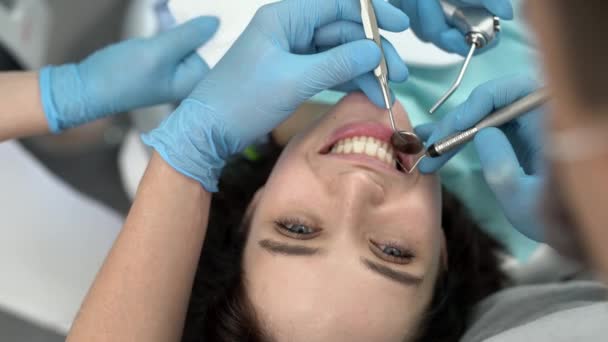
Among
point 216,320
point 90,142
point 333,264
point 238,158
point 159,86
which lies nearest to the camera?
point 333,264

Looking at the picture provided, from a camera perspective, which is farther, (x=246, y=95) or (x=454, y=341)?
(x=454, y=341)

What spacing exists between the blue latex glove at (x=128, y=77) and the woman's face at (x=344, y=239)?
1.19 ft

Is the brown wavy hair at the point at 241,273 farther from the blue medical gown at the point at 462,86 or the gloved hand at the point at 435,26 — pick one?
the gloved hand at the point at 435,26

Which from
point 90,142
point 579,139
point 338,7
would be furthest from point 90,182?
point 579,139

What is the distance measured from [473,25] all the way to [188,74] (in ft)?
1.96

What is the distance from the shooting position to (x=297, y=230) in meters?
1.07

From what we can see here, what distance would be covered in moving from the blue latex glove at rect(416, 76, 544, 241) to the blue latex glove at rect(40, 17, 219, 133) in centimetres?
52

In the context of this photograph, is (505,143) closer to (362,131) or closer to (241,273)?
(362,131)

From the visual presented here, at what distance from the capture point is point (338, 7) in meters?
1.11

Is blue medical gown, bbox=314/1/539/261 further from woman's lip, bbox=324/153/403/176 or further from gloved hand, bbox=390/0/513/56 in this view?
woman's lip, bbox=324/153/403/176

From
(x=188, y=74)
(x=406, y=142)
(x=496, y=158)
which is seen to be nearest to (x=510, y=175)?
(x=496, y=158)

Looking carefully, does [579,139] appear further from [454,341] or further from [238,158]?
[238,158]

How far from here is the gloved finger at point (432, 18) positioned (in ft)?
3.90

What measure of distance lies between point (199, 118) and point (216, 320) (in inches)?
15.6
